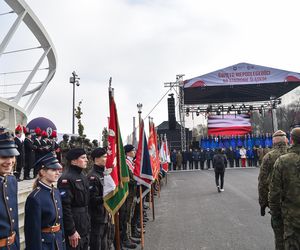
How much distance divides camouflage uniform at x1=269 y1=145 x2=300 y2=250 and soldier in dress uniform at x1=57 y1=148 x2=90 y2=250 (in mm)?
2340

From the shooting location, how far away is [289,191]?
331 centimetres

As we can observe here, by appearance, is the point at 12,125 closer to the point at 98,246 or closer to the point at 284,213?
the point at 98,246

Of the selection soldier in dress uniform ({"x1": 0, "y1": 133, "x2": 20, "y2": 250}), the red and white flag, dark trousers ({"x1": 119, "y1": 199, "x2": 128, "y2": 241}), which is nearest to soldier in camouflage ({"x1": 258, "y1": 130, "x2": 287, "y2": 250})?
dark trousers ({"x1": 119, "y1": 199, "x2": 128, "y2": 241})

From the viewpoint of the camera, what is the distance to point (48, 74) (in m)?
26.6

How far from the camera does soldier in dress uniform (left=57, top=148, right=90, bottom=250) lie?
11.6ft

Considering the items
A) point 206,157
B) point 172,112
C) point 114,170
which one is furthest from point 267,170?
point 206,157

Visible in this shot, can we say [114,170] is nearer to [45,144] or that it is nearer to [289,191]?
[289,191]

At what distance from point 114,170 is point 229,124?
25109 mm

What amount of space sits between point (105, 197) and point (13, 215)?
5.03 ft

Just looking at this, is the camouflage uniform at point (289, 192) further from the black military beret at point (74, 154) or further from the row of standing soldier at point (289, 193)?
the black military beret at point (74, 154)

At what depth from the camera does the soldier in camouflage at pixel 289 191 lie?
3209 mm

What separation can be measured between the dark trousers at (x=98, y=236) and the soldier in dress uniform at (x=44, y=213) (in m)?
1.26

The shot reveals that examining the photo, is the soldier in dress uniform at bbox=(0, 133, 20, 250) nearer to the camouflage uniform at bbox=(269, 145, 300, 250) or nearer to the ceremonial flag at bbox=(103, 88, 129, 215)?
the ceremonial flag at bbox=(103, 88, 129, 215)

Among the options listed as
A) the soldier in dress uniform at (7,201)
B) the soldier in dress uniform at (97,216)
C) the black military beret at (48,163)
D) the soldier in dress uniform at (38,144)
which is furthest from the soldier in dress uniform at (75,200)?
the soldier in dress uniform at (38,144)
